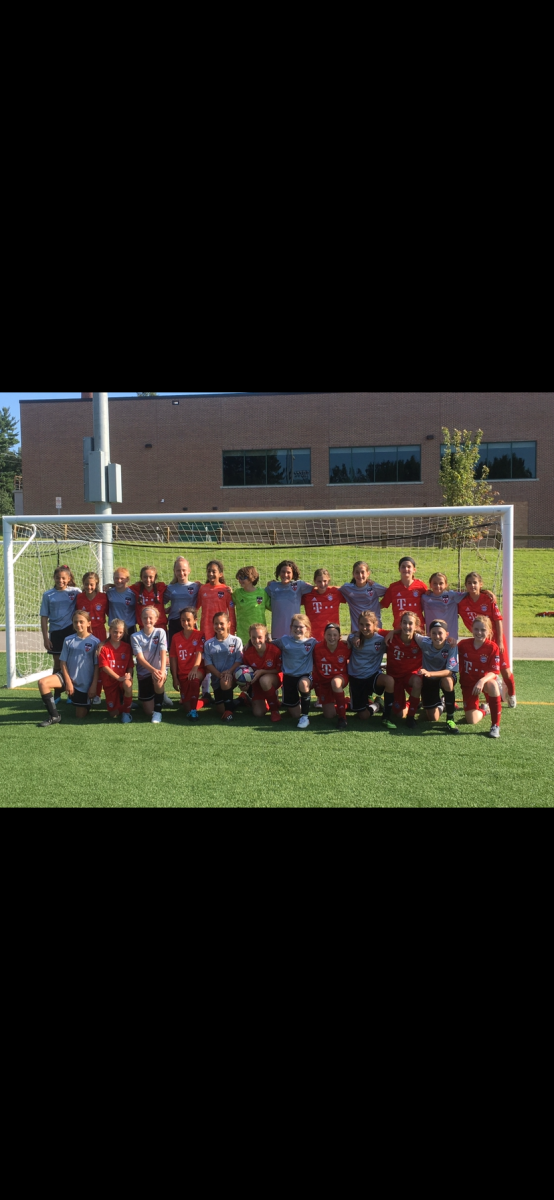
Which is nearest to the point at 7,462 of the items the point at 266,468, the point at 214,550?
the point at 266,468

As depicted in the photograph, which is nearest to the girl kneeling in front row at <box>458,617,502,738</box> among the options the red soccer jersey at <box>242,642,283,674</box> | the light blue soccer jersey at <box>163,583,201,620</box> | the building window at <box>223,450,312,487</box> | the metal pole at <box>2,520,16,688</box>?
the red soccer jersey at <box>242,642,283,674</box>

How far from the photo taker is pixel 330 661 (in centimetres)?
691

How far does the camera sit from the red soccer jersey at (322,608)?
7414 millimetres

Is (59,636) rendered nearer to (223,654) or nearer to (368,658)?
(223,654)

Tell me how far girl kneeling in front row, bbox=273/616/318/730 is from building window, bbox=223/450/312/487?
68.5 ft

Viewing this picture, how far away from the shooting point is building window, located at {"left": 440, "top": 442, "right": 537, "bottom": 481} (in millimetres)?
25922

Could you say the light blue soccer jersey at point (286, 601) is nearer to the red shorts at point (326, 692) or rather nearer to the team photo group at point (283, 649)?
the team photo group at point (283, 649)

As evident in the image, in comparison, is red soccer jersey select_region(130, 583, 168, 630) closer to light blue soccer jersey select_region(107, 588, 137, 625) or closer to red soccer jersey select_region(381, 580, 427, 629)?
light blue soccer jersey select_region(107, 588, 137, 625)

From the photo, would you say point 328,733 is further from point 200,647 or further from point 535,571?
point 535,571

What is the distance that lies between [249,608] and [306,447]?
20.3 m

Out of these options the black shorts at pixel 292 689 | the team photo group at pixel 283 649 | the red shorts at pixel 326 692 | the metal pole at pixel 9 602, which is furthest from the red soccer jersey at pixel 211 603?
the metal pole at pixel 9 602

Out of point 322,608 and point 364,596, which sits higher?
point 364,596

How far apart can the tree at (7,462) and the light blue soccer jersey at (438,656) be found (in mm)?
34894

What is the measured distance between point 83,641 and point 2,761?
1779 millimetres
